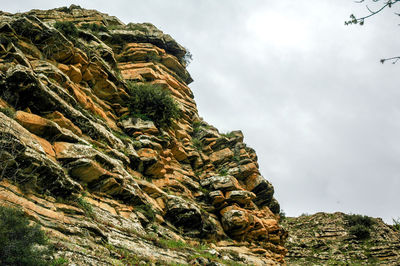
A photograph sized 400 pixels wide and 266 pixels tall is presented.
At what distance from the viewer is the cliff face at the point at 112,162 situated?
Result: 28.3 feet

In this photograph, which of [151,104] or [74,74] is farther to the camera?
[151,104]

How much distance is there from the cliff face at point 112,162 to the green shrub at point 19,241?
796 mm

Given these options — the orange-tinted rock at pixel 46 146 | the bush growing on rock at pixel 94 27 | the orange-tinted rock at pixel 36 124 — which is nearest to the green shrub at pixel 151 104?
the orange-tinted rock at pixel 36 124

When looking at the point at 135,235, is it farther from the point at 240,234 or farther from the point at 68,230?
the point at 240,234

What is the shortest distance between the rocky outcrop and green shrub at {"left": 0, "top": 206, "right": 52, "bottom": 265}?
24.8 meters

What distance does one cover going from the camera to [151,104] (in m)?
20.8

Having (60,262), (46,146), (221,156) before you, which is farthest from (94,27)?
(60,262)

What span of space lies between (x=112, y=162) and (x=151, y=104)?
885 centimetres

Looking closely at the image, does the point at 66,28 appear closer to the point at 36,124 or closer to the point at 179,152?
the point at 36,124

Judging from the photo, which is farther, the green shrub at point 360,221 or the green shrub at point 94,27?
the green shrub at point 360,221

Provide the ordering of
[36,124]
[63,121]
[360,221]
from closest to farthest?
1. [36,124]
2. [63,121]
3. [360,221]

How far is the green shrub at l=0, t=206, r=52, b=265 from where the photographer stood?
16.9ft

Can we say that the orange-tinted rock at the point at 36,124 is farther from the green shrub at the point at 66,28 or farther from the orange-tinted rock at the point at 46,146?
the green shrub at the point at 66,28

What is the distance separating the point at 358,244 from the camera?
2708 cm
